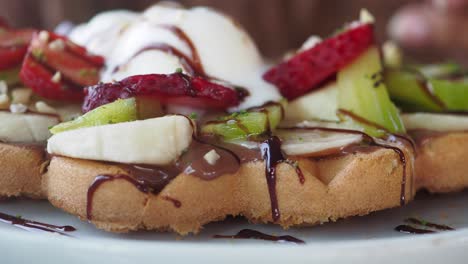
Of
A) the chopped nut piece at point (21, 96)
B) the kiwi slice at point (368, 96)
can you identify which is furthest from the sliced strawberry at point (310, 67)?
the chopped nut piece at point (21, 96)

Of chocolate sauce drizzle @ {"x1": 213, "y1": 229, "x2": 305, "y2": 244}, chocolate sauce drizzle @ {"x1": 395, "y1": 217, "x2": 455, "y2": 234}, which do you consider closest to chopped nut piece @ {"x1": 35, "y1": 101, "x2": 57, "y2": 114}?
chocolate sauce drizzle @ {"x1": 213, "y1": 229, "x2": 305, "y2": 244}

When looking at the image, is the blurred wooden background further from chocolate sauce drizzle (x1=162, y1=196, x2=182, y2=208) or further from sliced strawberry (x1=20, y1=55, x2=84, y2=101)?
chocolate sauce drizzle (x1=162, y1=196, x2=182, y2=208)

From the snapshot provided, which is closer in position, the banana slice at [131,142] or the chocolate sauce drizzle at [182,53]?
the banana slice at [131,142]

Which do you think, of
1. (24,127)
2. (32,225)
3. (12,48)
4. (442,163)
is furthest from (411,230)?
(12,48)

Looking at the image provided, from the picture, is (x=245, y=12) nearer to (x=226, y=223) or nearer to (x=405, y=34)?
(x=405, y=34)

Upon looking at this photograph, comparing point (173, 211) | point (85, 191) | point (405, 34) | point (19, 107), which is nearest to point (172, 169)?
point (173, 211)

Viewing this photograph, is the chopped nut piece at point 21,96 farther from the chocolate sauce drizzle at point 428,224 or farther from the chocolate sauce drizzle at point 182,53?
the chocolate sauce drizzle at point 428,224
